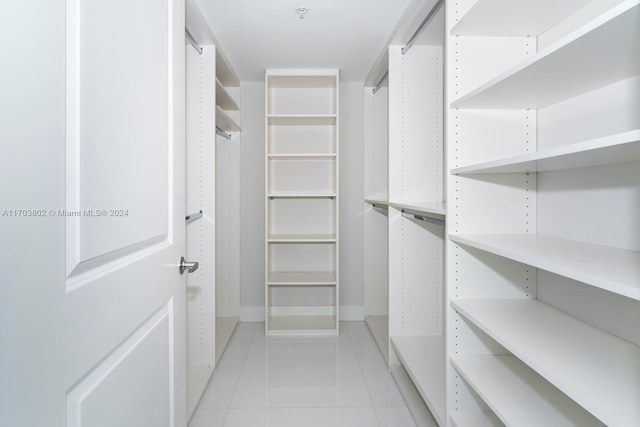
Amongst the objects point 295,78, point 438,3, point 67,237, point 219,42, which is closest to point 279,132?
point 295,78

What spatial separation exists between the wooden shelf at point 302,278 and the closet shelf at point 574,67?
1.85 m

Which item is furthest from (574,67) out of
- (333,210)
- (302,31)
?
(333,210)

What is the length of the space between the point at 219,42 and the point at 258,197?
4.26 ft

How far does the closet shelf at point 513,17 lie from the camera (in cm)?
113

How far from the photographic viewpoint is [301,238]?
9.67 ft

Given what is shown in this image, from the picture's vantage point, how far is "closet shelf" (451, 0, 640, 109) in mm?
707

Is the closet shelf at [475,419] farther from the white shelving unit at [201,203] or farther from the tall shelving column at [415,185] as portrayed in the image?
the white shelving unit at [201,203]

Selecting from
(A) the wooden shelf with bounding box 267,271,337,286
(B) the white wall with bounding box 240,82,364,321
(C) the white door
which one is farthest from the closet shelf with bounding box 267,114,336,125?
(C) the white door

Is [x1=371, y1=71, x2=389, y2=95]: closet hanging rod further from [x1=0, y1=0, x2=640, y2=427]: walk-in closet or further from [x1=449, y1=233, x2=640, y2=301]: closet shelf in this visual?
Result: [x1=449, y1=233, x2=640, y2=301]: closet shelf

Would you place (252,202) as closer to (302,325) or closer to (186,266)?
(302,325)

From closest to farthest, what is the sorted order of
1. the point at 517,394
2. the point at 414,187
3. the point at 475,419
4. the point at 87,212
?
the point at 87,212, the point at 517,394, the point at 475,419, the point at 414,187

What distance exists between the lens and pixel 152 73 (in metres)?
0.93

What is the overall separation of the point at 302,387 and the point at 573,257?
1.65m

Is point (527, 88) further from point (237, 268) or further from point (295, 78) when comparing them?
point (237, 268)
